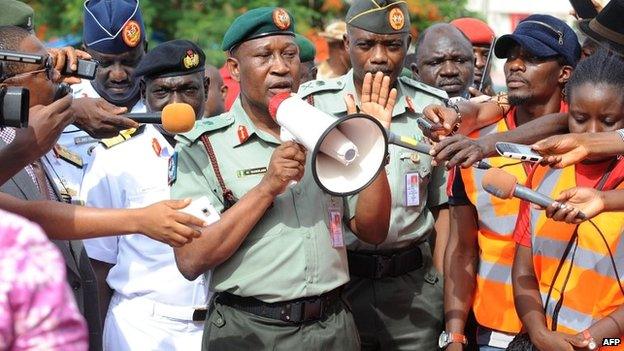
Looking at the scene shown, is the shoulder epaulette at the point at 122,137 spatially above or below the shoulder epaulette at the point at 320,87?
below

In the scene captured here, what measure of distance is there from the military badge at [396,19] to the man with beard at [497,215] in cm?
57

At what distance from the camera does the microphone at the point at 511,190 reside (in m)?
4.21

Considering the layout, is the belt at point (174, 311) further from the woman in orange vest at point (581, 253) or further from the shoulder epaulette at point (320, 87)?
the woman in orange vest at point (581, 253)

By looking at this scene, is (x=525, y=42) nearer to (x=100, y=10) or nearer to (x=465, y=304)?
(x=465, y=304)

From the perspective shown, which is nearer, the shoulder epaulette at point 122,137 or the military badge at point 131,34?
the shoulder epaulette at point 122,137

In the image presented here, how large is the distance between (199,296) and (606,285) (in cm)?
216

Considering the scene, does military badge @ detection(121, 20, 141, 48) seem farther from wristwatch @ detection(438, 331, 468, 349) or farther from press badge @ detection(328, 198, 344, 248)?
wristwatch @ detection(438, 331, 468, 349)

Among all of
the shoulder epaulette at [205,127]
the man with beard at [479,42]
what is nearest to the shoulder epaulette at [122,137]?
the shoulder epaulette at [205,127]

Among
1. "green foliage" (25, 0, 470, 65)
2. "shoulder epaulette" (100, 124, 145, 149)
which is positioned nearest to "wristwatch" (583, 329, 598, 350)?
"shoulder epaulette" (100, 124, 145, 149)

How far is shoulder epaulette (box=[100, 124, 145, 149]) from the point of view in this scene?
6012mm

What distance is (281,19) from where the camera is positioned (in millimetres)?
5188

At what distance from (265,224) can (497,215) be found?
1.32 m

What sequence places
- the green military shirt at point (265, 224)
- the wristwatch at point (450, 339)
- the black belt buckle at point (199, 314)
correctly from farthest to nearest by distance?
the black belt buckle at point (199, 314) < the wristwatch at point (450, 339) < the green military shirt at point (265, 224)

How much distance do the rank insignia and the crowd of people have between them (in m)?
0.02
